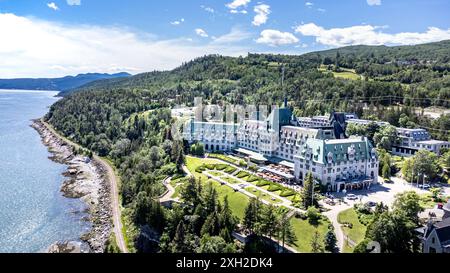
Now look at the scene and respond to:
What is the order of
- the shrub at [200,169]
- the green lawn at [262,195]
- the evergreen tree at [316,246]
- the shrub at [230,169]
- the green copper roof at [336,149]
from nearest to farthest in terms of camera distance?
the evergreen tree at [316,246]
the green lawn at [262,195]
the green copper roof at [336,149]
the shrub at [230,169]
the shrub at [200,169]

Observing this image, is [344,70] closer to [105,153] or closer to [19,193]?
[105,153]

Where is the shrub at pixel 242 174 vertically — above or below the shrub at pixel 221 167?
below

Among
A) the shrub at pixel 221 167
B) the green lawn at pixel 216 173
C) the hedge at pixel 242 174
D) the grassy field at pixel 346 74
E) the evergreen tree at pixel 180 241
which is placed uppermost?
the grassy field at pixel 346 74

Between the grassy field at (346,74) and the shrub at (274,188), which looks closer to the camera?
the shrub at (274,188)

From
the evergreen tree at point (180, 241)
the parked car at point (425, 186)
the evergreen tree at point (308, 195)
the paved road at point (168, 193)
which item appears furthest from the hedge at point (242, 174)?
the parked car at point (425, 186)

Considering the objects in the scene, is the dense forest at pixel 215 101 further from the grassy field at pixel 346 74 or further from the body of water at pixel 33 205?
the body of water at pixel 33 205

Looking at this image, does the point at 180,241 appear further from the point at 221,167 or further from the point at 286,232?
the point at 221,167

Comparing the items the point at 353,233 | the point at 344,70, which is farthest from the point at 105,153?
the point at 344,70
